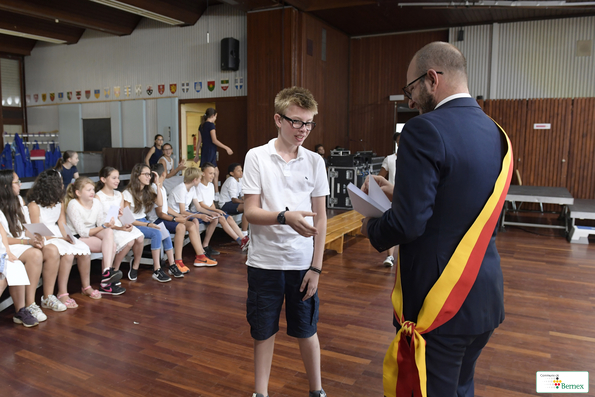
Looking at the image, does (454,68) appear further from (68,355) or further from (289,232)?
(68,355)

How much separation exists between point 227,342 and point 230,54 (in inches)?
315

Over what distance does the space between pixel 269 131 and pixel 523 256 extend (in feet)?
18.5

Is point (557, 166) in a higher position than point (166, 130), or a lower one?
lower

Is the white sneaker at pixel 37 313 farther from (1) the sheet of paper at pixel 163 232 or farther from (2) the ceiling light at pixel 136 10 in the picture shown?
(2) the ceiling light at pixel 136 10

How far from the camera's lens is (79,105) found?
1277cm

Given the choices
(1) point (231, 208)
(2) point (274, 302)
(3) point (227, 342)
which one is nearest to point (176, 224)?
(1) point (231, 208)

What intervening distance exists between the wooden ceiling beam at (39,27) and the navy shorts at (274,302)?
11855mm

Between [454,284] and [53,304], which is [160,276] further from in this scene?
[454,284]

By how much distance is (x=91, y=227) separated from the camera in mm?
4379

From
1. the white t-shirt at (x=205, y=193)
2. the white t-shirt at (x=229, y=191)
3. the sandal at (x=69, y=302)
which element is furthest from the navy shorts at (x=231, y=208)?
the sandal at (x=69, y=302)

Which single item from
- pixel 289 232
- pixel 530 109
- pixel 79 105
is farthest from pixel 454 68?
pixel 79 105

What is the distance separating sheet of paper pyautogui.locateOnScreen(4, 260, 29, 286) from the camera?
130 inches

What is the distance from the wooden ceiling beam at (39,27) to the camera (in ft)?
A: 35.5

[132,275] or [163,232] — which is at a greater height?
[163,232]
